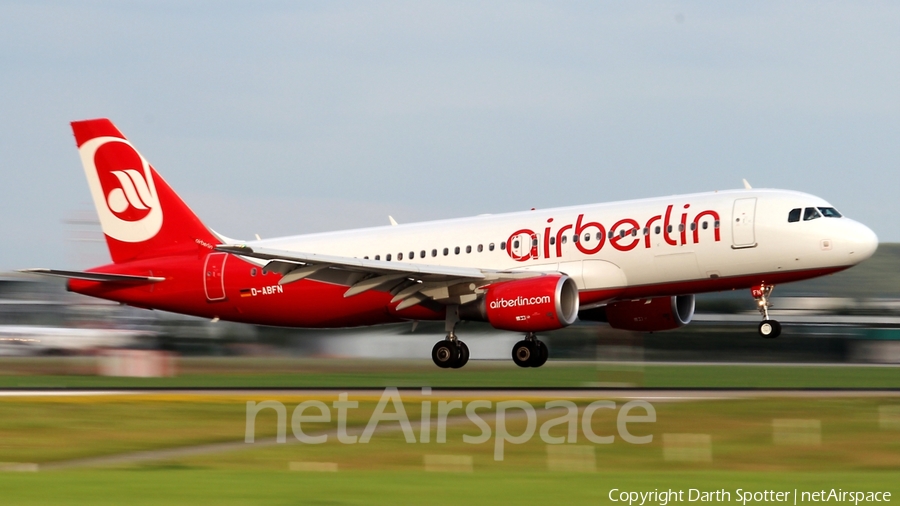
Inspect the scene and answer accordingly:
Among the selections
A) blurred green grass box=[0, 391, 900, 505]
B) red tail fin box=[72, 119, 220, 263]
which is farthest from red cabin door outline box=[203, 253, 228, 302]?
blurred green grass box=[0, 391, 900, 505]

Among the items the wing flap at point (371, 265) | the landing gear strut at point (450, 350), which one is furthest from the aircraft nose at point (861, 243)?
the landing gear strut at point (450, 350)

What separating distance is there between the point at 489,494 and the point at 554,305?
15.7 meters

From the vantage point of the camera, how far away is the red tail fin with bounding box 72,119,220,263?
115 ft

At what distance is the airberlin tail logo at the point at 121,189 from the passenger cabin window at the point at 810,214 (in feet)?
60.7

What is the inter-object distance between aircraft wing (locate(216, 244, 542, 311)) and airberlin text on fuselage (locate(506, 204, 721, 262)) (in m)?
0.95

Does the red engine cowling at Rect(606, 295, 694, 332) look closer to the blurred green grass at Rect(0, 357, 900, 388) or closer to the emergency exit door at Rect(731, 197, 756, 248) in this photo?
the blurred green grass at Rect(0, 357, 900, 388)

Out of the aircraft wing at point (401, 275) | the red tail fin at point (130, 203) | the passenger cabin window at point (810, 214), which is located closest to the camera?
the passenger cabin window at point (810, 214)

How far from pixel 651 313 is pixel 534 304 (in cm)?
525

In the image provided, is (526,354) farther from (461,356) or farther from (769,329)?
(769,329)

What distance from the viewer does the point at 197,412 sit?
2377 cm

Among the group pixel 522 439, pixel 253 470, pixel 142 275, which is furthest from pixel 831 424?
pixel 142 275

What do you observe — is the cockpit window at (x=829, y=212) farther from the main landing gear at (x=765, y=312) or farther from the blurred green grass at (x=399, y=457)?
the blurred green grass at (x=399, y=457)

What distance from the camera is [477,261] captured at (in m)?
32.1

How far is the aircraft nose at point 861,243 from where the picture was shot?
94.4 feet
